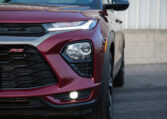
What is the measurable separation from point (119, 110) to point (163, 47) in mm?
4819

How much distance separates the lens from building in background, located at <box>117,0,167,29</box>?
8.92 metres

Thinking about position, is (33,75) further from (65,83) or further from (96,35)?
(96,35)

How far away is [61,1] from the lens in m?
3.91

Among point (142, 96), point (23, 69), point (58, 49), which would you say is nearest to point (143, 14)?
point (142, 96)

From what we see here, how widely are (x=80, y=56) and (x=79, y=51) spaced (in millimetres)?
42

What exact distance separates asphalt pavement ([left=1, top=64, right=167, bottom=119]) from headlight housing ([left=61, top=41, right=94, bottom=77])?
1.49 metres

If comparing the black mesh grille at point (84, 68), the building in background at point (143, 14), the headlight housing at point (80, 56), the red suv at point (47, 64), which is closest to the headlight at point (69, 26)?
the red suv at point (47, 64)

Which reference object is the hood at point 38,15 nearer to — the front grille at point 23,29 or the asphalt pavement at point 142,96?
the front grille at point 23,29

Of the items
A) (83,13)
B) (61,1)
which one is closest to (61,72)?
(83,13)

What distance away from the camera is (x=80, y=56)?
2848 millimetres

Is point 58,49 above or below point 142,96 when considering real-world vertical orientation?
above

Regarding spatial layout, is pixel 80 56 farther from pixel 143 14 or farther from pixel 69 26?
pixel 143 14

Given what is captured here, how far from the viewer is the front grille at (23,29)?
2.78 meters

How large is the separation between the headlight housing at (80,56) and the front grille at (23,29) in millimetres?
253
